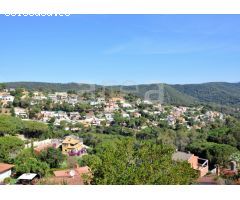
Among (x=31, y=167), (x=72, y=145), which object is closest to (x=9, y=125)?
(x=72, y=145)

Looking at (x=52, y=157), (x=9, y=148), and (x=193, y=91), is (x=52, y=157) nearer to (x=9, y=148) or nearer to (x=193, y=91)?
(x=9, y=148)

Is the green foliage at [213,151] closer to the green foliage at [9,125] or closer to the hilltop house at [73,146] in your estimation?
the hilltop house at [73,146]

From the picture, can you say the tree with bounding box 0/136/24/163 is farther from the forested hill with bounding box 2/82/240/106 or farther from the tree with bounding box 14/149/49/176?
the forested hill with bounding box 2/82/240/106

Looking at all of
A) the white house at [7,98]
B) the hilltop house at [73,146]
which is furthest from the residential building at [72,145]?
the white house at [7,98]
